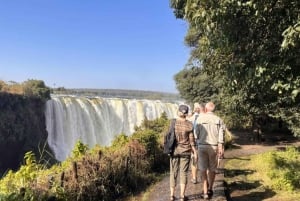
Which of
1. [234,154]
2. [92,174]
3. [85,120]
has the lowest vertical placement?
[234,154]

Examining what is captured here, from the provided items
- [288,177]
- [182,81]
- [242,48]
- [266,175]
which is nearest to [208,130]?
[242,48]

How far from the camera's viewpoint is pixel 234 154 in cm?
1959

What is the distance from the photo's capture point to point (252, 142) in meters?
24.6

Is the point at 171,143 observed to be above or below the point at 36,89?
below

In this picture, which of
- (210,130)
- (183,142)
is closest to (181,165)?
(183,142)

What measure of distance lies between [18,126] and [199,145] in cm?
3423

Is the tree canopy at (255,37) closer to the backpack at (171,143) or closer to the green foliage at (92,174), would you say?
the backpack at (171,143)

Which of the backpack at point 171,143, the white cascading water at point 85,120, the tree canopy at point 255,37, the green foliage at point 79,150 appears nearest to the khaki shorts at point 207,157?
the backpack at point 171,143

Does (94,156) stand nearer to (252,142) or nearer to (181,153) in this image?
(181,153)

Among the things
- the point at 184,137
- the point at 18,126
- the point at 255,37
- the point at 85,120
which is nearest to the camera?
the point at 255,37

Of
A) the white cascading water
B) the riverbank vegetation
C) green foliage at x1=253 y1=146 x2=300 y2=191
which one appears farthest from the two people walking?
the white cascading water

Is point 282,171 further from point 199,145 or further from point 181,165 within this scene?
point 181,165

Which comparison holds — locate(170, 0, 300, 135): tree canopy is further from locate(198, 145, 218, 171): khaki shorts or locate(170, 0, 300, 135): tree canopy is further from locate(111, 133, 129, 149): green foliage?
locate(111, 133, 129, 149): green foliage

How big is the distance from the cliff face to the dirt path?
19603 millimetres
